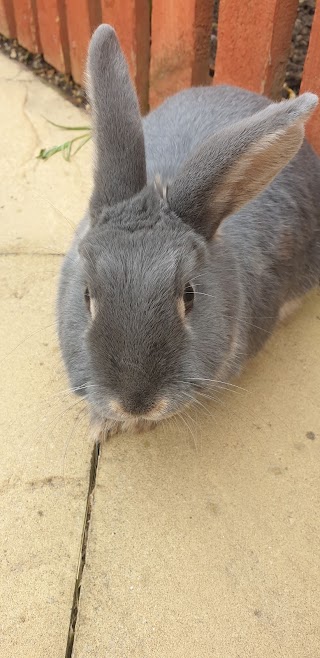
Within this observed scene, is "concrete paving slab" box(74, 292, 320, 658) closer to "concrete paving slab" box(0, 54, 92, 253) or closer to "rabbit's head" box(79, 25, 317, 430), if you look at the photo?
"rabbit's head" box(79, 25, 317, 430)

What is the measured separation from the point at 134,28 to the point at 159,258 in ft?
8.35

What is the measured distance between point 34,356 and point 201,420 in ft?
2.83

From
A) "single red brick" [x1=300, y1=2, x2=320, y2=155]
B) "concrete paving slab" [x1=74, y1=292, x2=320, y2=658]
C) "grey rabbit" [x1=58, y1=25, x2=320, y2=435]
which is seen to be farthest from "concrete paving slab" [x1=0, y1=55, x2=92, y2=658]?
"single red brick" [x1=300, y1=2, x2=320, y2=155]

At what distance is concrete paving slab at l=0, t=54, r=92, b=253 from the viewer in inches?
144

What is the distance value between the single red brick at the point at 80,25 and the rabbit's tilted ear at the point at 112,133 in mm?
2169

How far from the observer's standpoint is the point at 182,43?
12.7 feet

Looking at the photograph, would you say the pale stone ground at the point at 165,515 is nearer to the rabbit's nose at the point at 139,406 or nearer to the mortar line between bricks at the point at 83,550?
the mortar line between bricks at the point at 83,550

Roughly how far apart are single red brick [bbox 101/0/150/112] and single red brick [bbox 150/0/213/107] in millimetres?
78

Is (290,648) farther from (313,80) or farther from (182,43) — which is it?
(182,43)

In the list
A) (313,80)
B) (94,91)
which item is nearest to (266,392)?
(94,91)

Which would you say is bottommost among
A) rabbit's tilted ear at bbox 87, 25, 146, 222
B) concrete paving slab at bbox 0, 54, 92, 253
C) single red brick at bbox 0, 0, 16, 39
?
concrete paving slab at bbox 0, 54, 92, 253

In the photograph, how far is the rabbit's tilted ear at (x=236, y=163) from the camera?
6.48 feet

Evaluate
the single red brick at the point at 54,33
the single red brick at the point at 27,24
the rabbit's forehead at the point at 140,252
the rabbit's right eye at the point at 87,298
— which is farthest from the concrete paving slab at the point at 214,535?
the single red brick at the point at 27,24

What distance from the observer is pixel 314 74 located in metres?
3.47
